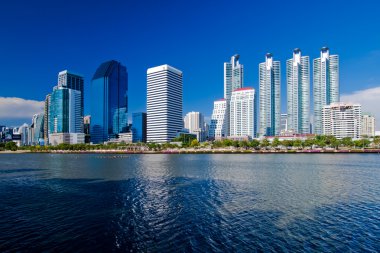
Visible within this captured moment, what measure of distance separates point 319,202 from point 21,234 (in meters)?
33.4

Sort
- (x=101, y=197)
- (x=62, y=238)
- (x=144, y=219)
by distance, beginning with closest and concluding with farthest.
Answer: (x=62, y=238) < (x=144, y=219) < (x=101, y=197)

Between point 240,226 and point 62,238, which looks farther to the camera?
point 240,226

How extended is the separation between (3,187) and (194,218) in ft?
126

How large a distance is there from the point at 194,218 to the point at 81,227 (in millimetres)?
11004

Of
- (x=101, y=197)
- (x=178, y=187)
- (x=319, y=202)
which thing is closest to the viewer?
(x=319, y=202)

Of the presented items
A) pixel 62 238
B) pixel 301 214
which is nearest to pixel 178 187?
pixel 301 214

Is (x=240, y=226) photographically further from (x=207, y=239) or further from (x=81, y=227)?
(x=81, y=227)

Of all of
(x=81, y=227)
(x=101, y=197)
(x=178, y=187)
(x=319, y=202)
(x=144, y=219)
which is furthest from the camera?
(x=178, y=187)

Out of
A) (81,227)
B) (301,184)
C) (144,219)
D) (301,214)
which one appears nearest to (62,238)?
(81,227)

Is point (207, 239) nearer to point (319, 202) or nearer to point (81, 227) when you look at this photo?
point (81, 227)

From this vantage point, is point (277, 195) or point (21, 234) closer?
point (21, 234)

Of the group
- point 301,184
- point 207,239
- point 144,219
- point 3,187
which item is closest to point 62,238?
point 144,219

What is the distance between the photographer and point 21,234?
2356 centimetres

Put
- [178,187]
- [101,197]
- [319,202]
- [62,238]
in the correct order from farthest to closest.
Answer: [178,187] → [101,197] → [319,202] → [62,238]
